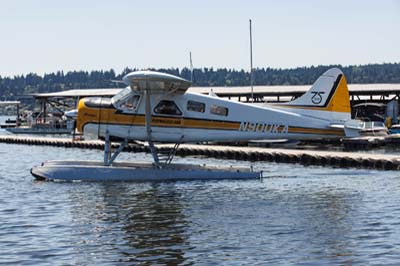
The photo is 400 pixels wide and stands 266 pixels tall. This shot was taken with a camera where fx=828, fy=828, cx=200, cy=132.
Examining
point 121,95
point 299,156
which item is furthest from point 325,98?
point 299,156

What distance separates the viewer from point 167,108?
28.8 metres

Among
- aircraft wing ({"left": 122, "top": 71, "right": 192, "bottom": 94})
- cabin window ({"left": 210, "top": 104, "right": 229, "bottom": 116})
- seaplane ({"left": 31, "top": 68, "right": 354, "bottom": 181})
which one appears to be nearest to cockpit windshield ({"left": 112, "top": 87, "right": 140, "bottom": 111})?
seaplane ({"left": 31, "top": 68, "right": 354, "bottom": 181})

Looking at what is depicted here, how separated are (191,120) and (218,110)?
1.00 meters

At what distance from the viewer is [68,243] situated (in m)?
17.4

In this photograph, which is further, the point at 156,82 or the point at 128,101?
the point at 128,101

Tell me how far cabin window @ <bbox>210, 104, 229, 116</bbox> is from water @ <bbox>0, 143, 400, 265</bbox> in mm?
2425

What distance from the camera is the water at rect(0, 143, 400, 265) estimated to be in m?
16.0

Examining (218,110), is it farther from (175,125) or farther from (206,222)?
(206,222)

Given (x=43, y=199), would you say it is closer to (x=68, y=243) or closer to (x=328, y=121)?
(x=68, y=243)

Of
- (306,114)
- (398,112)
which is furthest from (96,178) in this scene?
(398,112)

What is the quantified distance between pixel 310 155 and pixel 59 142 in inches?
1018

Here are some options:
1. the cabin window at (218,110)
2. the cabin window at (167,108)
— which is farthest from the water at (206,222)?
the cabin window at (167,108)

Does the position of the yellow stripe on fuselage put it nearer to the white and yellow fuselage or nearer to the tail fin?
the white and yellow fuselage

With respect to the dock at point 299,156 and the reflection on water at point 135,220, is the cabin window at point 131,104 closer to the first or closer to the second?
the reflection on water at point 135,220
